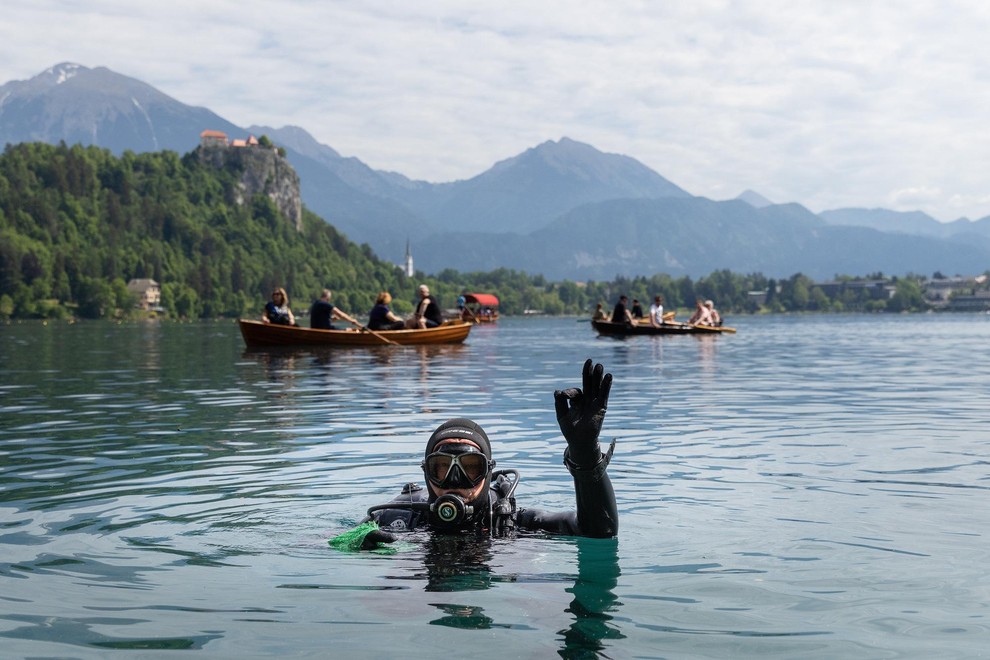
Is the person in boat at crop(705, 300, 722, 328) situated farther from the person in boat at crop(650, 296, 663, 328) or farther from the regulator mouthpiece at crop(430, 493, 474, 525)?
the regulator mouthpiece at crop(430, 493, 474, 525)

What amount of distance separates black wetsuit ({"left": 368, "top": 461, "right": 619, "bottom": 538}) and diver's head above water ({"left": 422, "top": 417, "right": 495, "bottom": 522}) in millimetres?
232

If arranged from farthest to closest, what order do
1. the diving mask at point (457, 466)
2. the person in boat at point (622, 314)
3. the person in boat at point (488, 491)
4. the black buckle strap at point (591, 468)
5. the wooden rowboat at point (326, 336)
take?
the person in boat at point (622, 314), the wooden rowboat at point (326, 336), the diving mask at point (457, 466), the black buckle strap at point (591, 468), the person in boat at point (488, 491)

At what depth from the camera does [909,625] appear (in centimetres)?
675

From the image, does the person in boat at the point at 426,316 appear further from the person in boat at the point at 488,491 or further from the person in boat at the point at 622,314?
the person in boat at the point at 488,491

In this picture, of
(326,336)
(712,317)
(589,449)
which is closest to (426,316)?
(326,336)

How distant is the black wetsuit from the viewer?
818 centimetres

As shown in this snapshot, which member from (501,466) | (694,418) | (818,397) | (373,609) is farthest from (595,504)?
(818,397)

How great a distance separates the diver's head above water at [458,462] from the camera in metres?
8.01

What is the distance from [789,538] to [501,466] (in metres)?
5.07

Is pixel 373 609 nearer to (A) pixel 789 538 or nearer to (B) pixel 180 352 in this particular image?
(A) pixel 789 538

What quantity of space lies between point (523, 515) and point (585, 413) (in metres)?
1.84

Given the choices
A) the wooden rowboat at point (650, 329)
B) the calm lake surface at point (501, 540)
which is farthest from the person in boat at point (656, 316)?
the calm lake surface at point (501, 540)

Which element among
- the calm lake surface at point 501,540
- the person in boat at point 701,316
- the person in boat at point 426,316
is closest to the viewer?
the calm lake surface at point 501,540

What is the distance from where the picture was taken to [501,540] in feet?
28.6
